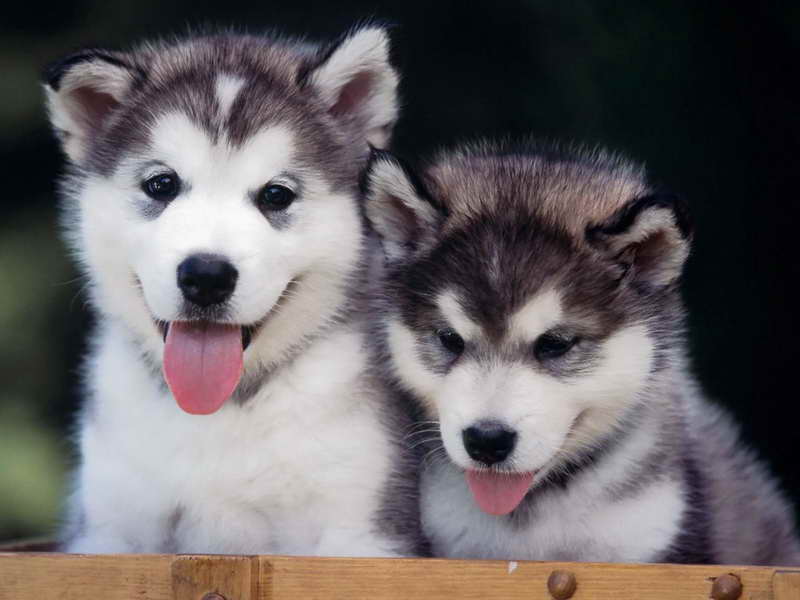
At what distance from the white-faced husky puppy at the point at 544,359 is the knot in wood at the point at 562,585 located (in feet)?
1.14

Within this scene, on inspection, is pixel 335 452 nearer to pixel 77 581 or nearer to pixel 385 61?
pixel 77 581

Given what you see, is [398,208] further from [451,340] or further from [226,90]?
[226,90]

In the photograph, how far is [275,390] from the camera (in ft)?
11.3

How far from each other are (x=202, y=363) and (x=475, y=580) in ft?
2.72

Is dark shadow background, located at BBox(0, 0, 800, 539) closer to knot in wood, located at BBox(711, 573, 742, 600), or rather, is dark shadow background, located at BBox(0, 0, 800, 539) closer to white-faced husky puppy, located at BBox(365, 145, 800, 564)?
white-faced husky puppy, located at BBox(365, 145, 800, 564)

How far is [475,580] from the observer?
295 centimetres

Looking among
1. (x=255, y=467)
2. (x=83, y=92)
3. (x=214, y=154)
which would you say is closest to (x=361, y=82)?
(x=214, y=154)

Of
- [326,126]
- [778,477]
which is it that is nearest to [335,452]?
[326,126]

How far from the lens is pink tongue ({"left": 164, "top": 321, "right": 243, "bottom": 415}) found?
324 centimetres

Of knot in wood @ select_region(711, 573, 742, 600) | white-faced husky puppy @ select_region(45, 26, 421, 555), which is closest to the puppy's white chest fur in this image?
white-faced husky puppy @ select_region(45, 26, 421, 555)

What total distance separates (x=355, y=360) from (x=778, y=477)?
5.58 ft

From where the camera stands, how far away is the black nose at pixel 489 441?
3.14m

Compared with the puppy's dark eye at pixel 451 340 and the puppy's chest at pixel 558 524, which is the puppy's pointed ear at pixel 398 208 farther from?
the puppy's chest at pixel 558 524

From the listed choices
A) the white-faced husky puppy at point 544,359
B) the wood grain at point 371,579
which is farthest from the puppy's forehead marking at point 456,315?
the wood grain at point 371,579
